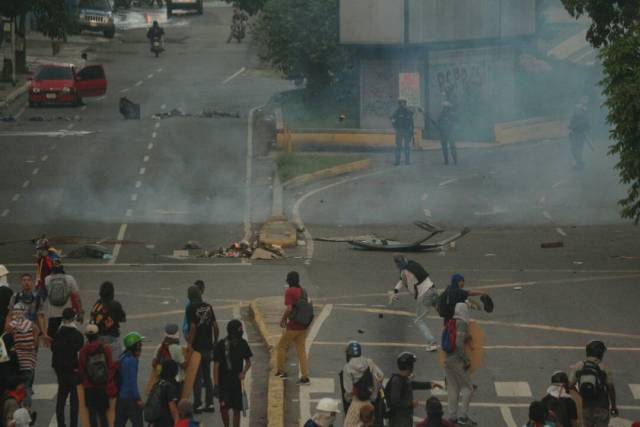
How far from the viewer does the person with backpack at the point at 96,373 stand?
57.7ft

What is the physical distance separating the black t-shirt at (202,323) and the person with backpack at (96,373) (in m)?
1.96

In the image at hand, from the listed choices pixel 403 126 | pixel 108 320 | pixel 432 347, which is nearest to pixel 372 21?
pixel 403 126

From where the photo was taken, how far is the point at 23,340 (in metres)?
18.6

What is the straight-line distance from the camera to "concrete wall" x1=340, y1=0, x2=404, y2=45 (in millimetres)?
52938

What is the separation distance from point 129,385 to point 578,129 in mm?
29355

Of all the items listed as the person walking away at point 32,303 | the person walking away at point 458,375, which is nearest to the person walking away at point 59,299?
the person walking away at point 32,303

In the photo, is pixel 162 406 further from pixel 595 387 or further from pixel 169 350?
pixel 595 387

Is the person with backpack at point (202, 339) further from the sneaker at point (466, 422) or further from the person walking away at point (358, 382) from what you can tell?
the sneaker at point (466, 422)

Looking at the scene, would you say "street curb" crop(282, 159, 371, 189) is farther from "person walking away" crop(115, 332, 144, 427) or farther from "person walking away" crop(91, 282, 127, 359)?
"person walking away" crop(115, 332, 144, 427)

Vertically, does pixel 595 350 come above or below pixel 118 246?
above

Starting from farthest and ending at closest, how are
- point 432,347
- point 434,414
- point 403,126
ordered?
1. point 403,126
2. point 432,347
3. point 434,414

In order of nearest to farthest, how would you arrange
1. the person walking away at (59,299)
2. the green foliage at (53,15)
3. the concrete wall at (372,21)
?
the person walking away at (59,299) → the concrete wall at (372,21) → the green foliage at (53,15)

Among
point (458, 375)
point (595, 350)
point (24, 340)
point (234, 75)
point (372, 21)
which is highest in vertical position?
point (372, 21)

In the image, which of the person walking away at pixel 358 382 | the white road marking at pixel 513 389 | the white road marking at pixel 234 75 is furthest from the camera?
the white road marking at pixel 234 75
